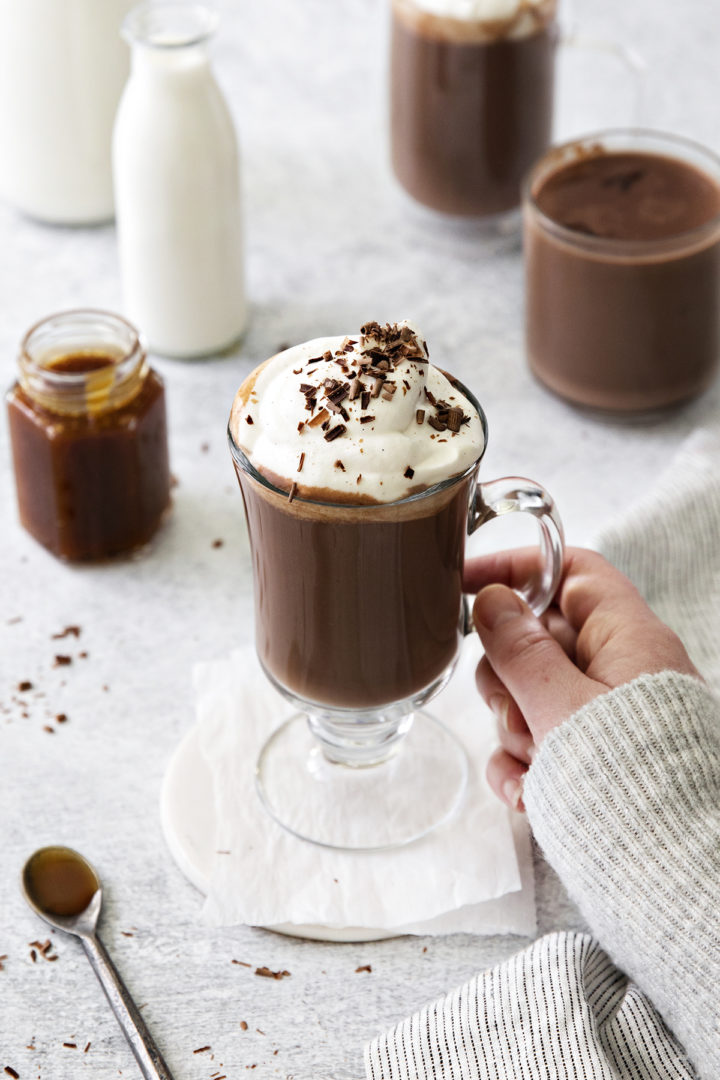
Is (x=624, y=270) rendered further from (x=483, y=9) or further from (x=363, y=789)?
(x=363, y=789)

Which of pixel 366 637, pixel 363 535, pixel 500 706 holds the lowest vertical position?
pixel 500 706

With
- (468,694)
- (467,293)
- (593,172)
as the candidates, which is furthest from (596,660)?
(467,293)

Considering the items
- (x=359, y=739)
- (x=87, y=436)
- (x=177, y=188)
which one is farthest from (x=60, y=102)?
(x=359, y=739)

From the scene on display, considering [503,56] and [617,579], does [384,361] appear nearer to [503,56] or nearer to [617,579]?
[617,579]

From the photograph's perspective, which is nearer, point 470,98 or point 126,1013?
point 126,1013

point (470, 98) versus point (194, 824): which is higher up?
point (470, 98)

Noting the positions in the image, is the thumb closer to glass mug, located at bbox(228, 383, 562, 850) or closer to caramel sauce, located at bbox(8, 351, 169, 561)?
glass mug, located at bbox(228, 383, 562, 850)

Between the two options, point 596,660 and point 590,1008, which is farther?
point 596,660
